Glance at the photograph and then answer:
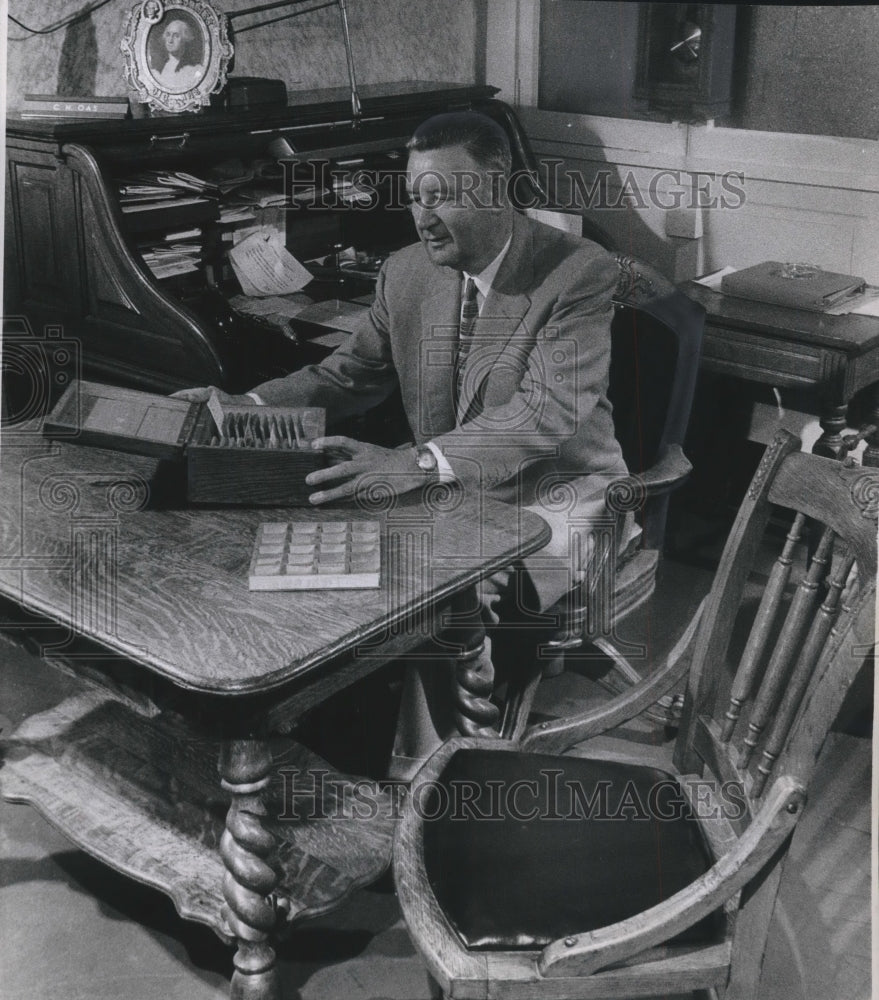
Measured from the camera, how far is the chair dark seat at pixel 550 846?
1.54 meters

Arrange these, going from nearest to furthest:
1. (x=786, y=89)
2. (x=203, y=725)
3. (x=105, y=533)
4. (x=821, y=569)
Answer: (x=821, y=569) → (x=203, y=725) → (x=105, y=533) → (x=786, y=89)

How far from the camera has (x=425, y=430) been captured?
2600 mm

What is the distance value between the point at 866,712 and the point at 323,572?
5.90 ft

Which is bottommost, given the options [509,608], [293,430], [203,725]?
[509,608]

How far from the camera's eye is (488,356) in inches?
97.6

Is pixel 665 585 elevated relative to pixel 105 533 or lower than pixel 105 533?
lower

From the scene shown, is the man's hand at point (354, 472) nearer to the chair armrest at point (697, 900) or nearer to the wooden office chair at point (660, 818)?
the wooden office chair at point (660, 818)

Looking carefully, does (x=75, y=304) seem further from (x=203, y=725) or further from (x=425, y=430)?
(x=203, y=725)

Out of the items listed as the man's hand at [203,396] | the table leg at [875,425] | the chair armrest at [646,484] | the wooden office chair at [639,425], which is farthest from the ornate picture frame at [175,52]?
the table leg at [875,425]

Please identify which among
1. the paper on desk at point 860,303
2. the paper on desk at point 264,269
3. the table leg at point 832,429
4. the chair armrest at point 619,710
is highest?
the paper on desk at point 264,269

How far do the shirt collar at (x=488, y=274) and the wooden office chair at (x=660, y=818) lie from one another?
0.96 metres

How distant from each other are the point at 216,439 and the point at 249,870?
0.76 metres

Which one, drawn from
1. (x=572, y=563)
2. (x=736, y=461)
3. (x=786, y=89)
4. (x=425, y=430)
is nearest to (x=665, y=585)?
(x=736, y=461)

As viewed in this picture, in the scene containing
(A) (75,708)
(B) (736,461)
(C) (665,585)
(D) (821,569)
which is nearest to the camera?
(D) (821,569)
